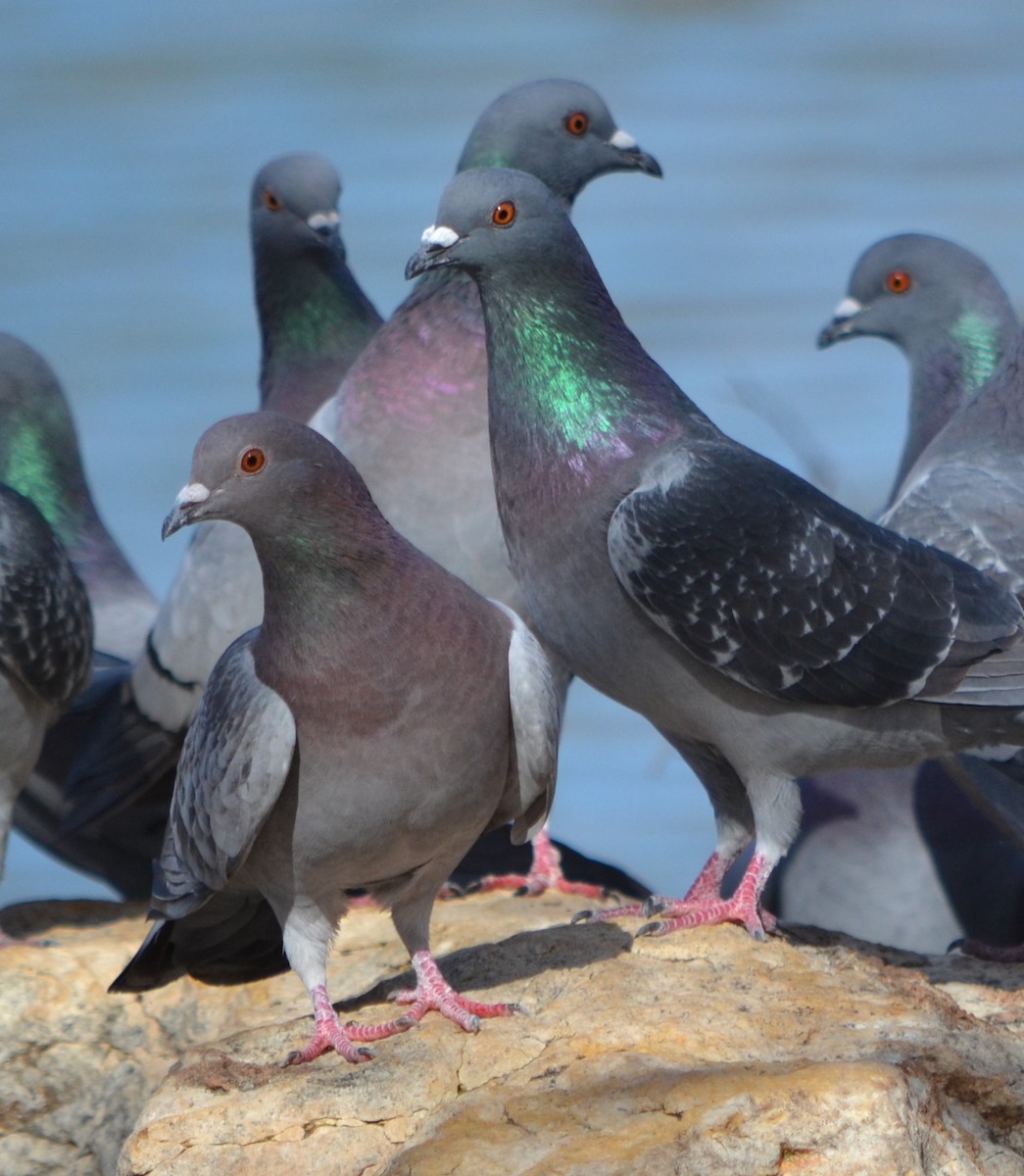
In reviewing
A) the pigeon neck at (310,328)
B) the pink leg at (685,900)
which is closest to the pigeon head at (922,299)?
the pigeon neck at (310,328)

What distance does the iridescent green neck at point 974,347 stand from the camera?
839 cm

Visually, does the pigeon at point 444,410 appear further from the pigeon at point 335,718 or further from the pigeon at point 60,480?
the pigeon at point 60,480

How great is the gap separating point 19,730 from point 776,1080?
3591 mm

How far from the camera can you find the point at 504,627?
5.07 meters

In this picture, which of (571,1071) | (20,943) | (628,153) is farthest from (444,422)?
(571,1071)

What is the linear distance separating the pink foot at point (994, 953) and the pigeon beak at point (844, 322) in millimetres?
3628

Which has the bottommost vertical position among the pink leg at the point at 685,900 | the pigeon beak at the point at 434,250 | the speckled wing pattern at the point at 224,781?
the pink leg at the point at 685,900

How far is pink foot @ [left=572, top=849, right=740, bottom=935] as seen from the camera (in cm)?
569

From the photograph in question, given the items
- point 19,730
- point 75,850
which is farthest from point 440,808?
point 75,850

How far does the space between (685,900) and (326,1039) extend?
55.0 inches

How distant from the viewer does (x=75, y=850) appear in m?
8.76

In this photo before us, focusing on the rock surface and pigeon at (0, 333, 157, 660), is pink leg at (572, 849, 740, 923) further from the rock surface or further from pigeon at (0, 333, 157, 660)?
pigeon at (0, 333, 157, 660)

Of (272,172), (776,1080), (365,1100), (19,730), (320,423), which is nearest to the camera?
(776,1080)

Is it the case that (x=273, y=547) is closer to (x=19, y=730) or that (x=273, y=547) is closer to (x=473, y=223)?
(x=473, y=223)
